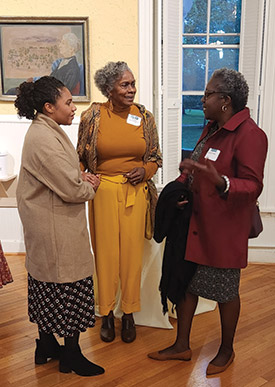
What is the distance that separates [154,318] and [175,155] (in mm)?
1583

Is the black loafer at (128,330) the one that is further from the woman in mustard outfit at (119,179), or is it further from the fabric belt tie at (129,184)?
the fabric belt tie at (129,184)

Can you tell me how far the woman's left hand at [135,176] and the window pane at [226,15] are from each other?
7.62 feet

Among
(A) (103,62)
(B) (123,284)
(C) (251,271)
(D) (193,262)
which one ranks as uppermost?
(A) (103,62)

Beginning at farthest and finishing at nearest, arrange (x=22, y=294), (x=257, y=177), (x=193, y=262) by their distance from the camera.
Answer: (x=22, y=294) → (x=193, y=262) → (x=257, y=177)

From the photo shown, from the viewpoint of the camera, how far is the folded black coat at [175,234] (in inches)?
81.7

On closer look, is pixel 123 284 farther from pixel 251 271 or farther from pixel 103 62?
pixel 103 62

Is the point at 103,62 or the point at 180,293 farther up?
the point at 103,62

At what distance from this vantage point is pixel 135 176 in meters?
2.35

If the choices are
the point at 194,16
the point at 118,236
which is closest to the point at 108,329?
the point at 118,236

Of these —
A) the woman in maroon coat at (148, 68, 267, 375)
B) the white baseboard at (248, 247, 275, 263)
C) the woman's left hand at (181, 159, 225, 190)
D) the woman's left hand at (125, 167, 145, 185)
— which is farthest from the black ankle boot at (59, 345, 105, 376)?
the white baseboard at (248, 247, 275, 263)

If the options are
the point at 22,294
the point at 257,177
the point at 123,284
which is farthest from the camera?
the point at 22,294

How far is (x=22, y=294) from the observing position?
3.19m

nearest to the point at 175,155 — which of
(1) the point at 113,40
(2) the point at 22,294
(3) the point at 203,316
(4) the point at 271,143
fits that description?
(4) the point at 271,143

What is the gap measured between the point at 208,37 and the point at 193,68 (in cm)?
33
